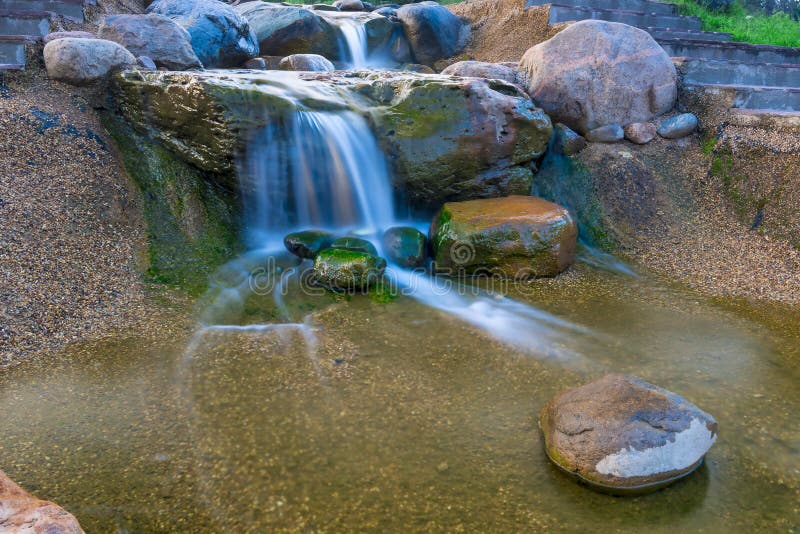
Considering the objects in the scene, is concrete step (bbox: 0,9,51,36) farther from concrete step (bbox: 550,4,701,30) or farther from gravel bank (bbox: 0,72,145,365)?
concrete step (bbox: 550,4,701,30)

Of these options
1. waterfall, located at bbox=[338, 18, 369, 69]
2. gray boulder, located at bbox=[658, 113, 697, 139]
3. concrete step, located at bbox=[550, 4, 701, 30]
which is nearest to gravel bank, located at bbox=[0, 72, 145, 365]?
waterfall, located at bbox=[338, 18, 369, 69]

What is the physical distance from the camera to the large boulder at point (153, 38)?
6.31 m

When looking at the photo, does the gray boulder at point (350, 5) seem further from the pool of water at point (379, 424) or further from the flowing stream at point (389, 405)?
the pool of water at point (379, 424)

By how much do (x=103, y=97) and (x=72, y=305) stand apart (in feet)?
8.64

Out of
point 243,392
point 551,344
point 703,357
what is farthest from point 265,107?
point 703,357

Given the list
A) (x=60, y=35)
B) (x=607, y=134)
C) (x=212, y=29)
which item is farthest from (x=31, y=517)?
(x=212, y=29)

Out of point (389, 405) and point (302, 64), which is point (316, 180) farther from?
point (389, 405)

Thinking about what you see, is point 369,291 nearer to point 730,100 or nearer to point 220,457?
point 220,457

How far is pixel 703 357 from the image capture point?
3900mm

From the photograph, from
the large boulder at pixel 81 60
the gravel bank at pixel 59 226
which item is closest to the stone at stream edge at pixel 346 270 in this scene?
the gravel bank at pixel 59 226

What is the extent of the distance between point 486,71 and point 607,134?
5.50 feet

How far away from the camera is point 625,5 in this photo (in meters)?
10.6

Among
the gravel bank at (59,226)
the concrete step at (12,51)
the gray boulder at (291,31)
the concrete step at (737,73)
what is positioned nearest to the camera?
the gravel bank at (59,226)

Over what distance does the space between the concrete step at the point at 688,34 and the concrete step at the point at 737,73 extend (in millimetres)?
2094
